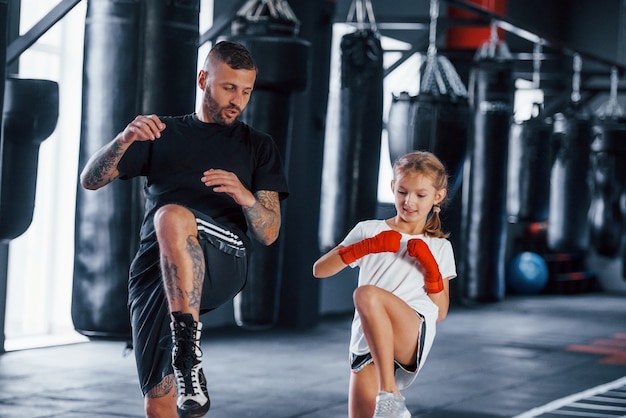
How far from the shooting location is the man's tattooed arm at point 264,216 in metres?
2.91

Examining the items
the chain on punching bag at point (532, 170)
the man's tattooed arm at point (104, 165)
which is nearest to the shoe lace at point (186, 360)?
the man's tattooed arm at point (104, 165)

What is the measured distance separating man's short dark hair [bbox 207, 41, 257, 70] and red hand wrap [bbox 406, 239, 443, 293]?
689mm

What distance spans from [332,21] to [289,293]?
6.97ft

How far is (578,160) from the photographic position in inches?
363

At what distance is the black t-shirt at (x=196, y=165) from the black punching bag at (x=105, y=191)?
61 cm

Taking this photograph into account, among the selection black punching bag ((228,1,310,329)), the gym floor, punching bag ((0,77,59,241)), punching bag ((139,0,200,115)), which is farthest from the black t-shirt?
the gym floor

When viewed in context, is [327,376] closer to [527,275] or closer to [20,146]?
[20,146]

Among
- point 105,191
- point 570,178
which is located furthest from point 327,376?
point 570,178

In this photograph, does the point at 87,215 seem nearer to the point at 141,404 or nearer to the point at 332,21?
the point at 141,404

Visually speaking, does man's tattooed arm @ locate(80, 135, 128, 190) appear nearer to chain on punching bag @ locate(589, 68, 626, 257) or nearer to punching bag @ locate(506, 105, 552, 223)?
punching bag @ locate(506, 105, 552, 223)

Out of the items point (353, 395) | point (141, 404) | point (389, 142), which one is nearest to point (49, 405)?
point (141, 404)

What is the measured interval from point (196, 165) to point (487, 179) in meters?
5.04

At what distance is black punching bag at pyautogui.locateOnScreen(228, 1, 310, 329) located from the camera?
4.70 metres

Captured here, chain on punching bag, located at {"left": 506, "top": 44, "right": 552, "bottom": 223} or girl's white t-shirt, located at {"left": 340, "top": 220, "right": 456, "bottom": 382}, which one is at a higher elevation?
chain on punching bag, located at {"left": 506, "top": 44, "right": 552, "bottom": 223}
